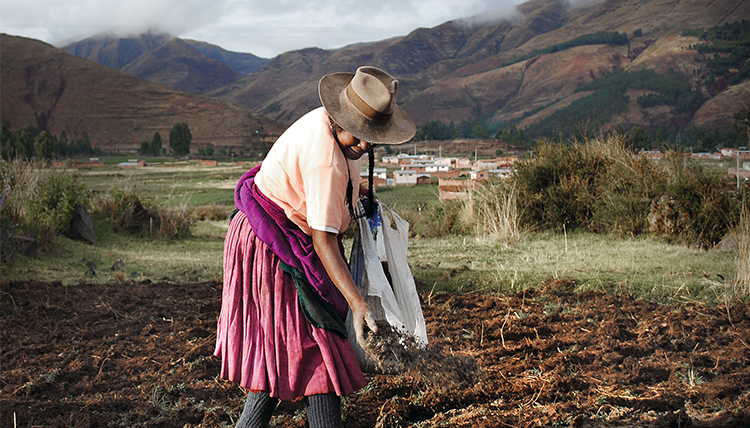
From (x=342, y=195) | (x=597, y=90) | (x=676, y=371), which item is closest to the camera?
(x=342, y=195)

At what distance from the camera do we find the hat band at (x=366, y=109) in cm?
167

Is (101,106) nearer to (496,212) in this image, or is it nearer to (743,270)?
(496,212)

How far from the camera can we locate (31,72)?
106m

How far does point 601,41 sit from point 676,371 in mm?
205236

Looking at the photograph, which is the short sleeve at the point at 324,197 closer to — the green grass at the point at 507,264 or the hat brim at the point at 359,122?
the hat brim at the point at 359,122

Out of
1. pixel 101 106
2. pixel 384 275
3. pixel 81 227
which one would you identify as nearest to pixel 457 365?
pixel 384 275

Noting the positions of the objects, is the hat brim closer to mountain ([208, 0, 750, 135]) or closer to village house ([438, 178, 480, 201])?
village house ([438, 178, 480, 201])

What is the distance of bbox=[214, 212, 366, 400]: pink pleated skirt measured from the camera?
5.57ft

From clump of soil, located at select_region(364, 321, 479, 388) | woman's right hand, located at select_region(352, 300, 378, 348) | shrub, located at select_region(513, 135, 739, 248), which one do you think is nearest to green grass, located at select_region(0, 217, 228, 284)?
clump of soil, located at select_region(364, 321, 479, 388)

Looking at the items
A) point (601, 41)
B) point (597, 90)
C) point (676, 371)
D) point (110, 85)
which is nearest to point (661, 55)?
point (597, 90)

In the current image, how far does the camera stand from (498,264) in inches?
233

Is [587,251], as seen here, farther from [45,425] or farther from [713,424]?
[45,425]

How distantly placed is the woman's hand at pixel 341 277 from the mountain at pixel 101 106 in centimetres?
8657

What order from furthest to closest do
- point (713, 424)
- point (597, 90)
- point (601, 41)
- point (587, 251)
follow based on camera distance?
point (601, 41), point (597, 90), point (587, 251), point (713, 424)
